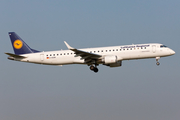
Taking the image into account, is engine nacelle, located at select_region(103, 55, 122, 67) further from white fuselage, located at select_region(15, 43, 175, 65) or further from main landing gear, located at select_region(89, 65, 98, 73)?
main landing gear, located at select_region(89, 65, 98, 73)

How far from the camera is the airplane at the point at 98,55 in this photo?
149ft

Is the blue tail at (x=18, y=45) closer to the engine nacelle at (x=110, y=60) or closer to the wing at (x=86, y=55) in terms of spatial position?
the wing at (x=86, y=55)

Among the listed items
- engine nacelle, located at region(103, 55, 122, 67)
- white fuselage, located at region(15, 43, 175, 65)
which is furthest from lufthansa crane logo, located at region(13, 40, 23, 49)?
engine nacelle, located at region(103, 55, 122, 67)

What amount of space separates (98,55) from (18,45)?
14.2 metres

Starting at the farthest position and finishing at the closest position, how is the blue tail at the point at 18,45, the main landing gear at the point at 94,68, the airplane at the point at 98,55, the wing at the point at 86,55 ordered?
the blue tail at the point at 18,45 < the main landing gear at the point at 94,68 < the airplane at the point at 98,55 < the wing at the point at 86,55

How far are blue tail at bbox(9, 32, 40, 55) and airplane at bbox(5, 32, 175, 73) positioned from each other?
63cm

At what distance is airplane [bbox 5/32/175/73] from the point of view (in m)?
45.4

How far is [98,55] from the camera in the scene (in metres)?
45.3

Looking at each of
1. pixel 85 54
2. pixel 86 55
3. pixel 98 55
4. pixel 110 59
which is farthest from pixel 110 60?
pixel 85 54

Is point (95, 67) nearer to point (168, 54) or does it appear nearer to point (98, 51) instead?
point (98, 51)

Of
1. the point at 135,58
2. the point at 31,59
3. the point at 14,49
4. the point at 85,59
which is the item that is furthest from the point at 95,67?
the point at 14,49

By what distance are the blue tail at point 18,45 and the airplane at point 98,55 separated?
0.63m

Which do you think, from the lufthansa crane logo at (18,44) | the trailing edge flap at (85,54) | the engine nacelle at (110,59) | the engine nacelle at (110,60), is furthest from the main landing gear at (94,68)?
the lufthansa crane logo at (18,44)

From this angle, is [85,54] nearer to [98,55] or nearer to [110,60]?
[98,55]
